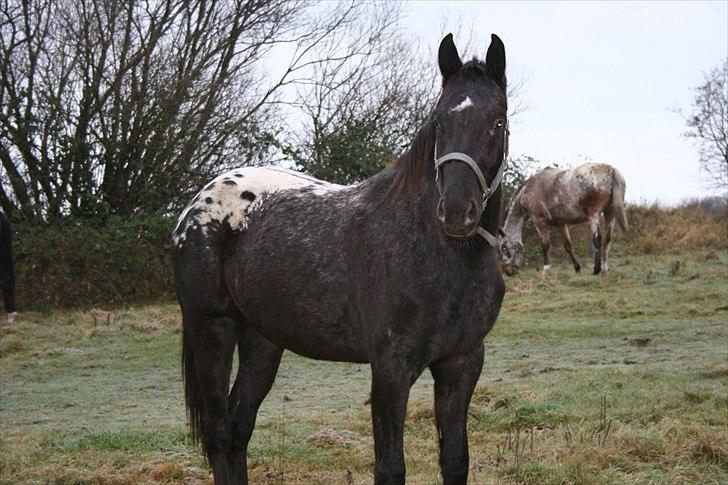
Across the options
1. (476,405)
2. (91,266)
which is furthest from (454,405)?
(91,266)

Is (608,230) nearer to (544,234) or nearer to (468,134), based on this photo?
(544,234)

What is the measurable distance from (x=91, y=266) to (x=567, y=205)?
894 cm

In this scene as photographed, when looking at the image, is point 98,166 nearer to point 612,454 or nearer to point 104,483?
point 104,483

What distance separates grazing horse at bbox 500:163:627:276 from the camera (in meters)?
16.6

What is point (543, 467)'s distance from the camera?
484 cm

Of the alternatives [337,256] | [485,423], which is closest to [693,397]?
[485,423]

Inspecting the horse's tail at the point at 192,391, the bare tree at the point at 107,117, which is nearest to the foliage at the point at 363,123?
the bare tree at the point at 107,117

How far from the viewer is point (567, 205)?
17.0 metres

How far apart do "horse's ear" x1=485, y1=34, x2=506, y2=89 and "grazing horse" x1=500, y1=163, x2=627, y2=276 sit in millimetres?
12555

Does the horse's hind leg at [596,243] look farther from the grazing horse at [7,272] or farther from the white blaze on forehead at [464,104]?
the white blaze on forehead at [464,104]

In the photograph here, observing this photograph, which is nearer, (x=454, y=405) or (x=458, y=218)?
(x=458, y=218)

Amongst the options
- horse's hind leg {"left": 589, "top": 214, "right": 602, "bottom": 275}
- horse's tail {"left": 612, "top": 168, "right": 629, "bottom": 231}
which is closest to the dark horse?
horse's hind leg {"left": 589, "top": 214, "right": 602, "bottom": 275}

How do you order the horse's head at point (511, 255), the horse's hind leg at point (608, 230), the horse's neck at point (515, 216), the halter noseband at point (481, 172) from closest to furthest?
the halter noseband at point (481, 172) < the horse's hind leg at point (608, 230) < the horse's head at point (511, 255) < the horse's neck at point (515, 216)

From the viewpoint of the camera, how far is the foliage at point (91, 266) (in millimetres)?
14561
